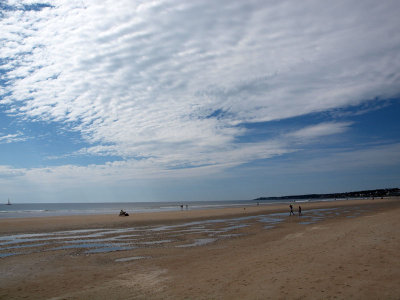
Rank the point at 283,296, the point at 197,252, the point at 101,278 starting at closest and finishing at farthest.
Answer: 1. the point at 283,296
2. the point at 101,278
3. the point at 197,252

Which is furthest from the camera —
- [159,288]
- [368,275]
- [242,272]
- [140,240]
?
[140,240]

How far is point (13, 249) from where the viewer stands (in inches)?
741

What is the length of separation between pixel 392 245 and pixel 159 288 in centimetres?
1085

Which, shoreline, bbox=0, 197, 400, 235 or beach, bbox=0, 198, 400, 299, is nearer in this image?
beach, bbox=0, 198, 400, 299

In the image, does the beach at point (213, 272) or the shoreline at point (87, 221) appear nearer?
the beach at point (213, 272)

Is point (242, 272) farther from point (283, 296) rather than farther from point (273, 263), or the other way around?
point (283, 296)

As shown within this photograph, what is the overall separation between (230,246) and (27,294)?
11.0 metres

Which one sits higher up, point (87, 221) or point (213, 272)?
point (213, 272)

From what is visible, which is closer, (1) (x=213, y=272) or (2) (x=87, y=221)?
(1) (x=213, y=272)

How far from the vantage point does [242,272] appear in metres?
10.7

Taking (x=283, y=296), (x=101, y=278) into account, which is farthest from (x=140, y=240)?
(x=283, y=296)

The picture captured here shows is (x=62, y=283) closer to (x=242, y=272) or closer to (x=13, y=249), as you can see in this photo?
(x=242, y=272)

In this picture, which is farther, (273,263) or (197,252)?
(197,252)

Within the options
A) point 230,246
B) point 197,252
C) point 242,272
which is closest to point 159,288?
point 242,272
